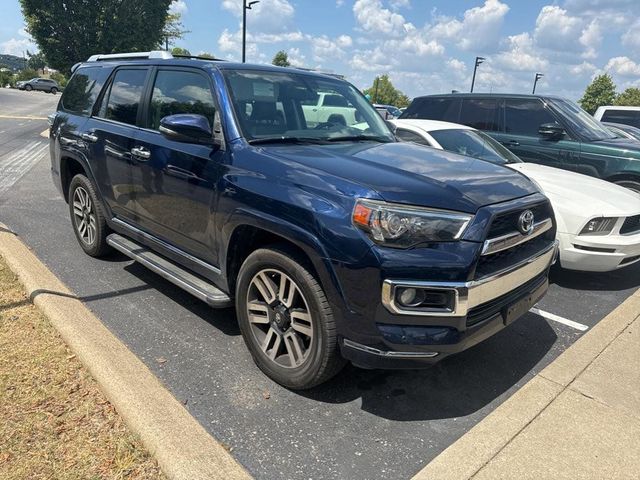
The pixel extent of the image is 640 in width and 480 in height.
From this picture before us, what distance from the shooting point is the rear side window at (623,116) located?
43.2ft

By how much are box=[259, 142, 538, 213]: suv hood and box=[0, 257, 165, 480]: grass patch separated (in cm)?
170

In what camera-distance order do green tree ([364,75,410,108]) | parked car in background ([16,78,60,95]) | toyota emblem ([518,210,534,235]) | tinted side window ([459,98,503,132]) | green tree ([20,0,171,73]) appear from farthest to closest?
green tree ([364,75,410,108]), parked car in background ([16,78,60,95]), green tree ([20,0,171,73]), tinted side window ([459,98,503,132]), toyota emblem ([518,210,534,235])

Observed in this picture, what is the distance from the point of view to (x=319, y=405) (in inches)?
115

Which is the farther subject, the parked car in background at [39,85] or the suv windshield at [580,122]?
the parked car in background at [39,85]

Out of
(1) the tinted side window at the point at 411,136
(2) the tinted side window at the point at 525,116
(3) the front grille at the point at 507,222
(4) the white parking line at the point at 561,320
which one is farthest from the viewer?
(2) the tinted side window at the point at 525,116

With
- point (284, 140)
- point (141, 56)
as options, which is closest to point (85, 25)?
→ point (141, 56)

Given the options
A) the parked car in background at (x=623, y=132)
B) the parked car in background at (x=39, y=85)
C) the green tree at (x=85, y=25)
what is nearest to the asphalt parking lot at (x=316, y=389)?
the parked car in background at (x=623, y=132)

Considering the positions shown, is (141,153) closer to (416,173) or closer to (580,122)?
(416,173)

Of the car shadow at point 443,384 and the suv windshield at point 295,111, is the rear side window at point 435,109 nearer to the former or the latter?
the suv windshield at point 295,111

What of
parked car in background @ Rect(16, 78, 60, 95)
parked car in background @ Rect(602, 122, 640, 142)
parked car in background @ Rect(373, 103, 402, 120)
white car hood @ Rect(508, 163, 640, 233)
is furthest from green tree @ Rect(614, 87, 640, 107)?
parked car in background @ Rect(16, 78, 60, 95)

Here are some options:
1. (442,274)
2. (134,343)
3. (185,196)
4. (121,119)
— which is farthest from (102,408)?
(121,119)

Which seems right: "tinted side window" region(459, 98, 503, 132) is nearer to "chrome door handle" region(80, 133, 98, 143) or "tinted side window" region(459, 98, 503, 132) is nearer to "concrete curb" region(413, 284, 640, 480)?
"concrete curb" region(413, 284, 640, 480)

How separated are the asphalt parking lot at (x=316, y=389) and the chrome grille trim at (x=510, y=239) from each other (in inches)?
38.8

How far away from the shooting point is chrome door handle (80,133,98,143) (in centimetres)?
460
